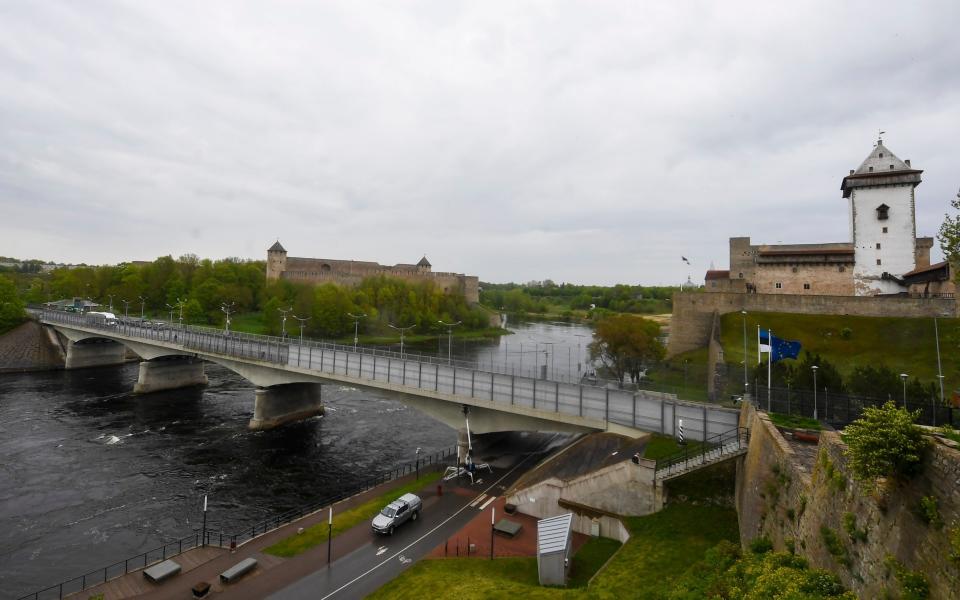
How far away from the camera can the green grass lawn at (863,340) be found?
40.4 m

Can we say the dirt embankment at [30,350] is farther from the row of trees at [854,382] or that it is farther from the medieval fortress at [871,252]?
the medieval fortress at [871,252]

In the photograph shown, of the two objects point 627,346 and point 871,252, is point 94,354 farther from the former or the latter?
point 871,252

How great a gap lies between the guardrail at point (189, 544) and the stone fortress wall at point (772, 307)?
40.7m

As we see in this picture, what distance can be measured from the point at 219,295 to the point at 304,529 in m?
107

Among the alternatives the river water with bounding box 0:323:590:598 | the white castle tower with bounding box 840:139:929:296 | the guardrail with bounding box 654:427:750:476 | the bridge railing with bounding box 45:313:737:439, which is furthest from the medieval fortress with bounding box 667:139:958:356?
the guardrail with bounding box 654:427:750:476

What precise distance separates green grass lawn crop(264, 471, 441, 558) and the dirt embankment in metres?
76.4

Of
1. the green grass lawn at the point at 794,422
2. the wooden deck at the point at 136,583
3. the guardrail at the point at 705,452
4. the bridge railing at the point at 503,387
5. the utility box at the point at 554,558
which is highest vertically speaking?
the green grass lawn at the point at 794,422

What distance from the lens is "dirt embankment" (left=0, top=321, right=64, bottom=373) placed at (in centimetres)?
7481

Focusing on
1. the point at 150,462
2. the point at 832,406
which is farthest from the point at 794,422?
the point at 150,462

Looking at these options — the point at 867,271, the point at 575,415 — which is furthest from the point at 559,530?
the point at 867,271

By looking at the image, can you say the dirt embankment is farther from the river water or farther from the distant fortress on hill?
the distant fortress on hill

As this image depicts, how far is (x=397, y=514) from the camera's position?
25984mm

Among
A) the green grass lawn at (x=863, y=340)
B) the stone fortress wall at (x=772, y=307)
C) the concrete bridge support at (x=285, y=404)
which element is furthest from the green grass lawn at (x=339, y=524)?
the stone fortress wall at (x=772, y=307)

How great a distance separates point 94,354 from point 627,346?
86.3 m
